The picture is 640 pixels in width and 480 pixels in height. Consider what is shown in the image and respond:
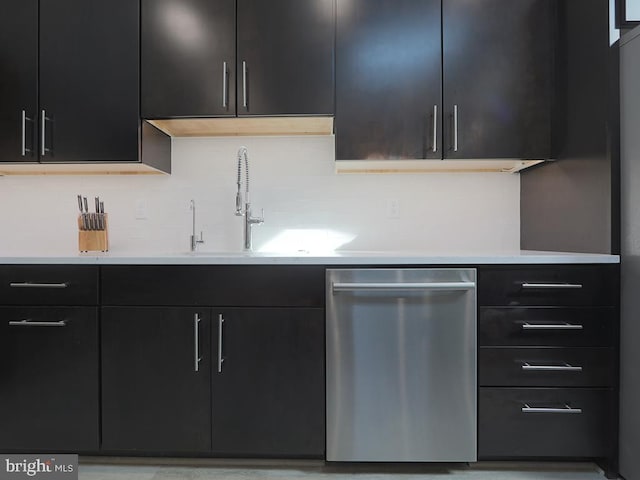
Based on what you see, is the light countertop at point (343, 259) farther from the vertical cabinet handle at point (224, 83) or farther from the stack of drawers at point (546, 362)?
the vertical cabinet handle at point (224, 83)

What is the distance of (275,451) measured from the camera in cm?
159

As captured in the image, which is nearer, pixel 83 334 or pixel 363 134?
pixel 83 334

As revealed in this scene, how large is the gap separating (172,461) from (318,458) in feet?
2.08

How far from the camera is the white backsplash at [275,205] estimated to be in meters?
2.17

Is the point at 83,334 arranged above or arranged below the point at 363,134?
below

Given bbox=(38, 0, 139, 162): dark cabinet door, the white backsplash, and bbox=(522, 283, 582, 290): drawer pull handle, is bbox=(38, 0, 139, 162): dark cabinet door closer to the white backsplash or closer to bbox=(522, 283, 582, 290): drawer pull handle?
the white backsplash

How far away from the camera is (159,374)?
1.59m

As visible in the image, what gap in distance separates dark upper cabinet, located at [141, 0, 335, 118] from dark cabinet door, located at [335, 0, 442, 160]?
0.27 ft

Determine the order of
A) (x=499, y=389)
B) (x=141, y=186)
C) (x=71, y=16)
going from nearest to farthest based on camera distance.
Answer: (x=499, y=389), (x=71, y=16), (x=141, y=186)

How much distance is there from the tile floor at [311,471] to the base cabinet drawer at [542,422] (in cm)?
11

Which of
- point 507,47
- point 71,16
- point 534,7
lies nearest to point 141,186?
point 71,16

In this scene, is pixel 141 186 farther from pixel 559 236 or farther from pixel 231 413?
pixel 559 236

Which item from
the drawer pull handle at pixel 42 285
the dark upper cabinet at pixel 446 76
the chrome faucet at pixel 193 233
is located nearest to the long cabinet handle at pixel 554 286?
the dark upper cabinet at pixel 446 76

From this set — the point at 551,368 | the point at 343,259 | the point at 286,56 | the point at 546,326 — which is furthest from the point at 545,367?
the point at 286,56
